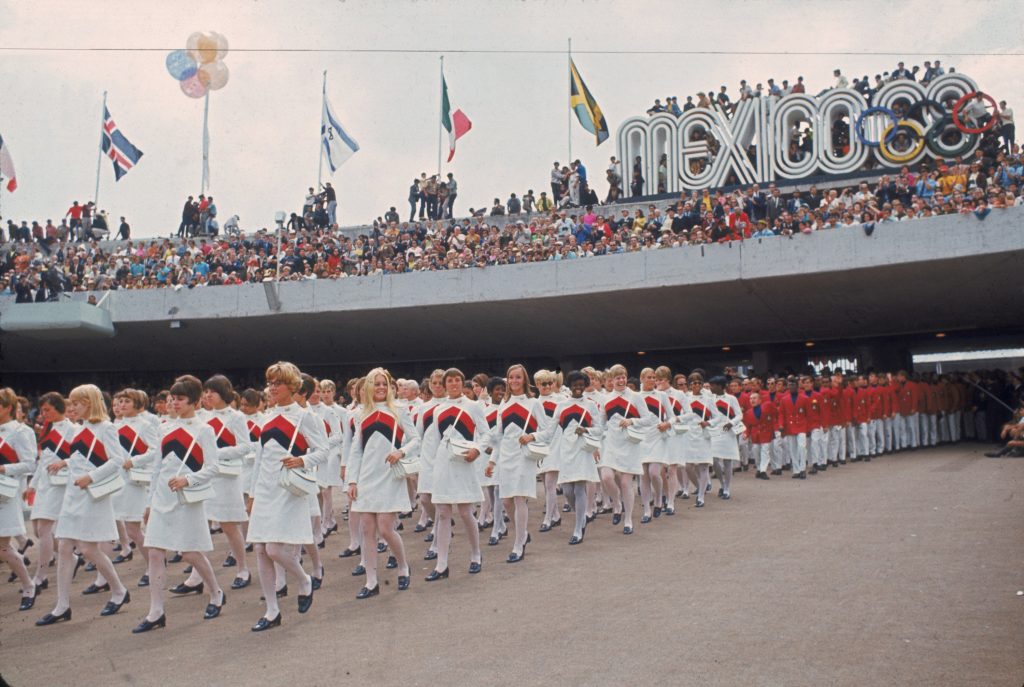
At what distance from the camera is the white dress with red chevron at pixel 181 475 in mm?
7570

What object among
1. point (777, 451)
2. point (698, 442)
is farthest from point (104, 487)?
point (777, 451)

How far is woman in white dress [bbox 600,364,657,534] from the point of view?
12.0 meters

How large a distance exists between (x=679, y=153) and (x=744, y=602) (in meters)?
22.3

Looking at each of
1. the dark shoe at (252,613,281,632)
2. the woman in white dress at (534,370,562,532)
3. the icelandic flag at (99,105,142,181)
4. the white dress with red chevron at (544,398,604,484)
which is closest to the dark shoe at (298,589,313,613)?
the dark shoe at (252,613,281,632)

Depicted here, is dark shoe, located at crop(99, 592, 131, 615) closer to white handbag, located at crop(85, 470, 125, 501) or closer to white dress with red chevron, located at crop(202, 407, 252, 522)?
white handbag, located at crop(85, 470, 125, 501)

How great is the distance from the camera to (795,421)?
60.0 feet

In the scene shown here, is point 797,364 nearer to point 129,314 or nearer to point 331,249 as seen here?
point 331,249

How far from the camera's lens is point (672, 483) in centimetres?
1357

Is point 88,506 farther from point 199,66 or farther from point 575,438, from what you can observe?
point 199,66

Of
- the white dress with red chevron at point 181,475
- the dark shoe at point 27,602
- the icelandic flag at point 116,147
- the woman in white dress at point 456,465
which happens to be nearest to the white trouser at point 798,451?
the woman in white dress at point 456,465

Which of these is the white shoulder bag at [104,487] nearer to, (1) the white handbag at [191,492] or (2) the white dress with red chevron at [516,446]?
(1) the white handbag at [191,492]

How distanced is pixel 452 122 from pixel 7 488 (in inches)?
915

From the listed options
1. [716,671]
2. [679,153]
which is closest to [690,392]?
[716,671]

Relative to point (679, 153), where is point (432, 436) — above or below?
below
